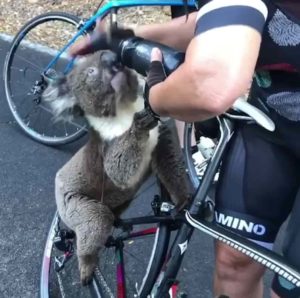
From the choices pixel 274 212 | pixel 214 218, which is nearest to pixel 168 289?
pixel 214 218

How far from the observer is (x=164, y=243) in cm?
251

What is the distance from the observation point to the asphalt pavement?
12.2 ft

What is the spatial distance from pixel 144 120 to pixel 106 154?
555 millimetres

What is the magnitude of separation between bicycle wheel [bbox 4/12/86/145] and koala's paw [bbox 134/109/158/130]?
252cm

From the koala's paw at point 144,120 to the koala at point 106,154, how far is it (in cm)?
21

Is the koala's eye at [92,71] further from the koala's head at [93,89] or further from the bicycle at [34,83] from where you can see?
the bicycle at [34,83]

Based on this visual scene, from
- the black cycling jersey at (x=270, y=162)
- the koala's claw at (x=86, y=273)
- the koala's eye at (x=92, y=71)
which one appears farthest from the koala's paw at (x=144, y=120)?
the koala's claw at (x=86, y=273)

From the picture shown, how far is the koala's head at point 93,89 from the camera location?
2504 millimetres

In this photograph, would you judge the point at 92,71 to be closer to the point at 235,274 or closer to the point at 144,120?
the point at 144,120

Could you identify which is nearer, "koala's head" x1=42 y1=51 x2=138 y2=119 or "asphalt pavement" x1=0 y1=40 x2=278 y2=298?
"koala's head" x1=42 y1=51 x2=138 y2=119

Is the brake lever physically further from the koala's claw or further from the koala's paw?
the koala's claw

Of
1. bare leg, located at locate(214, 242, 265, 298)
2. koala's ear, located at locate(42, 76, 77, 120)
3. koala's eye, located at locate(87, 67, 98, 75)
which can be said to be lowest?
bare leg, located at locate(214, 242, 265, 298)

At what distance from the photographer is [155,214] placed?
258 cm

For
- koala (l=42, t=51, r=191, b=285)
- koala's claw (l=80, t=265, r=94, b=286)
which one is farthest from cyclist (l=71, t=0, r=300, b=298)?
koala's claw (l=80, t=265, r=94, b=286)
